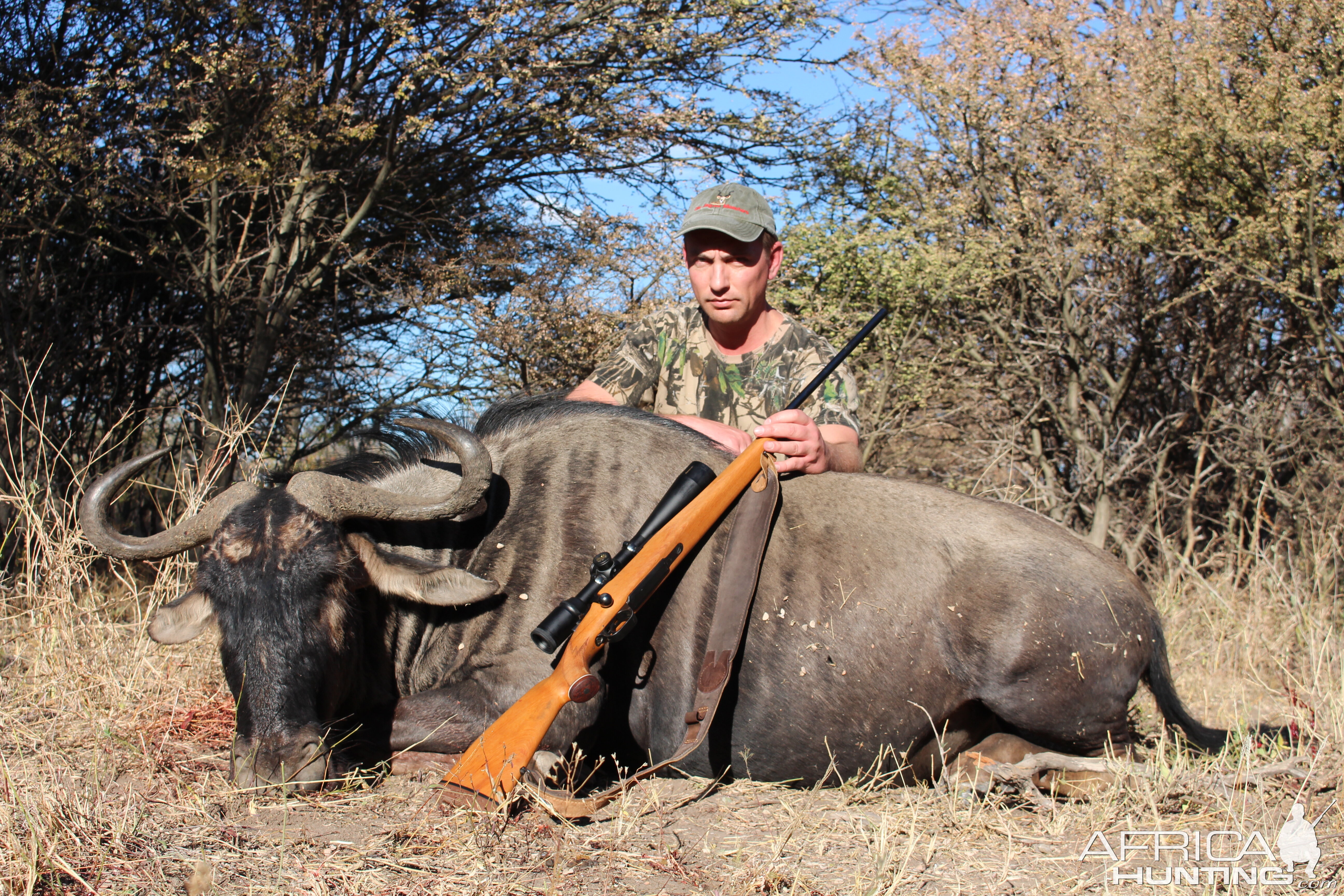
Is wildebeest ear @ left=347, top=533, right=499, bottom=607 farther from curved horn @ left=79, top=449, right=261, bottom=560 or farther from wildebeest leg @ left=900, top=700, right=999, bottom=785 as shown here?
wildebeest leg @ left=900, top=700, right=999, bottom=785

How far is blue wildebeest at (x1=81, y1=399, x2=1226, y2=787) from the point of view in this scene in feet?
10.5

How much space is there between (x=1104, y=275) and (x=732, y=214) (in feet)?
15.5

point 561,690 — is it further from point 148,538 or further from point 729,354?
point 729,354

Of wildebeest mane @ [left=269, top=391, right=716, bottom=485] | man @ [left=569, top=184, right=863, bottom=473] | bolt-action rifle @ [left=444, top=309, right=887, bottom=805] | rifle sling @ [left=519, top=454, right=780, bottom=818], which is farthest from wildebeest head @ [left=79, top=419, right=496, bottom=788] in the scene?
man @ [left=569, top=184, right=863, bottom=473]

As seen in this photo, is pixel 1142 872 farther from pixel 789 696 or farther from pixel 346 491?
pixel 346 491

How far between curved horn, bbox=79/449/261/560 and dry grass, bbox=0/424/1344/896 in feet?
2.29

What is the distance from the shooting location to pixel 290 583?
3.12 m

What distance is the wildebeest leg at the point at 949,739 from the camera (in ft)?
12.3

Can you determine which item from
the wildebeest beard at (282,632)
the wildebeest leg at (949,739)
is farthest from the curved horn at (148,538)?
the wildebeest leg at (949,739)

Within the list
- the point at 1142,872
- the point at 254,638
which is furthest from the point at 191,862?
the point at 1142,872

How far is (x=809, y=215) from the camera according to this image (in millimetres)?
8344

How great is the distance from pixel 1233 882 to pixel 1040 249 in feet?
19.5

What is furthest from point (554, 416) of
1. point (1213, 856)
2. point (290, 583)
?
point (1213, 856)

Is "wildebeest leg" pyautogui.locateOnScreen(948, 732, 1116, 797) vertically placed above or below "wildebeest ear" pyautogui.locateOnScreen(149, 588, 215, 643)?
below
